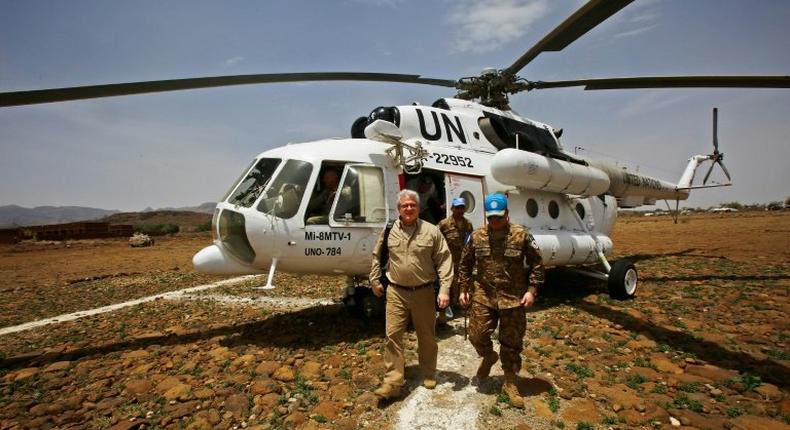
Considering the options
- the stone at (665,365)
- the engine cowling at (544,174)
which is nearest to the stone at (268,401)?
the stone at (665,365)

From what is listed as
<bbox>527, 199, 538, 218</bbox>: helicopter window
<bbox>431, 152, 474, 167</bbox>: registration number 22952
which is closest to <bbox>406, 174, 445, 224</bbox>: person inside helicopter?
<bbox>431, 152, 474, 167</bbox>: registration number 22952

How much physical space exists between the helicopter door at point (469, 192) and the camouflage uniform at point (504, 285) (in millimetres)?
2319

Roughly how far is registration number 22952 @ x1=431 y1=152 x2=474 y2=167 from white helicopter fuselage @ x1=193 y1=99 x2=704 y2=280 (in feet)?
0.07

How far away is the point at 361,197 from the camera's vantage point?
5.49 m

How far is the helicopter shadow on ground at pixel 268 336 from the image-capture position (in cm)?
530

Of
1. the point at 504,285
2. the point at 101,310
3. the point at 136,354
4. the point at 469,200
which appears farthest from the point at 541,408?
the point at 101,310

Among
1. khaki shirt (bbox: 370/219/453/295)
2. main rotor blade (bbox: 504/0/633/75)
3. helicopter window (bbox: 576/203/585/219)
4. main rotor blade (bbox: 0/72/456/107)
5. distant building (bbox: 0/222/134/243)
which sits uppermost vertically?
main rotor blade (bbox: 504/0/633/75)

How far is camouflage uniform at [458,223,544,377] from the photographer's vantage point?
3.71 meters

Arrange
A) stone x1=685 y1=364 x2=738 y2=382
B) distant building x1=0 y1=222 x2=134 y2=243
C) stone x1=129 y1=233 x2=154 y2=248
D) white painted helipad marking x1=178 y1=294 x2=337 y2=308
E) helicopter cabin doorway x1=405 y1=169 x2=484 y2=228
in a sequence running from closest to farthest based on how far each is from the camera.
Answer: stone x1=685 y1=364 x2=738 y2=382 → helicopter cabin doorway x1=405 y1=169 x2=484 y2=228 → white painted helipad marking x1=178 y1=294 x2=337 y2=308 → stone x1=129 y1=233 x2=154 y2=248 → distant building x1=0 y1=222 x2=134 y2=243

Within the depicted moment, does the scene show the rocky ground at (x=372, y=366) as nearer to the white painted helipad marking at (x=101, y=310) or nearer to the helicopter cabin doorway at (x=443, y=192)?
the white painted helipad marking at (x=101, y=310)

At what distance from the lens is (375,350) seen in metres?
4.96

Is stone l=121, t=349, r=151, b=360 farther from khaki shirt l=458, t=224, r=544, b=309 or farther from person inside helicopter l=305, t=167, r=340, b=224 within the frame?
khaki shirt l=458, t=224, r=544, b=309

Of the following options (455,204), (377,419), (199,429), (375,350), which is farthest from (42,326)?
(455,204)

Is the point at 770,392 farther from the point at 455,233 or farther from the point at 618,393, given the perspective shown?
the point at 455,233
